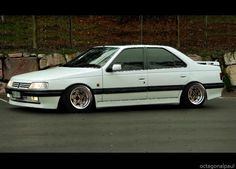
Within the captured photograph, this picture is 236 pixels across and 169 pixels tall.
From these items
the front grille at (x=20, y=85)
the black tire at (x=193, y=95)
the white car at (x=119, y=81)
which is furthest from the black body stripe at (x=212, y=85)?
the front grille at (x=20, y=85)

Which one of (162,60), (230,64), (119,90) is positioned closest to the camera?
(119,90)

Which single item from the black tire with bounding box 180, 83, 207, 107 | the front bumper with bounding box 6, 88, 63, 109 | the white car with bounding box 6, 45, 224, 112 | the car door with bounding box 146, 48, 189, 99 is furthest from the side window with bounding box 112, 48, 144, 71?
the front bumper with bounding box 6, 88, 63, 109

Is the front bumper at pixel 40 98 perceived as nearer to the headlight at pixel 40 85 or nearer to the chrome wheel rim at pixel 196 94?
the headlight at pixel 40 85

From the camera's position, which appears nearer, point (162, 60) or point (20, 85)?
point (20, 85)

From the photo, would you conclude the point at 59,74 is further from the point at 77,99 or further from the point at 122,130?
the point at 122,130

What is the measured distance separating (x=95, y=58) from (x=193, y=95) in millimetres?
2311

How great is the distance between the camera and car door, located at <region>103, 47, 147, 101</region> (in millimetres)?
12781

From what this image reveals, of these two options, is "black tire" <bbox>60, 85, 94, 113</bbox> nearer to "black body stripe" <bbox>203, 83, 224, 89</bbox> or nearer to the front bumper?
the front bumper

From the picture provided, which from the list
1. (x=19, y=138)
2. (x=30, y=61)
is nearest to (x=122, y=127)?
(x=19, y=138)

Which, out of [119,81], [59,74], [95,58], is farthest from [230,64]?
[59,74]

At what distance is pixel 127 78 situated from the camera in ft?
42.5

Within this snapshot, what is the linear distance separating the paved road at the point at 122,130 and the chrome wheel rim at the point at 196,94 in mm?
277
